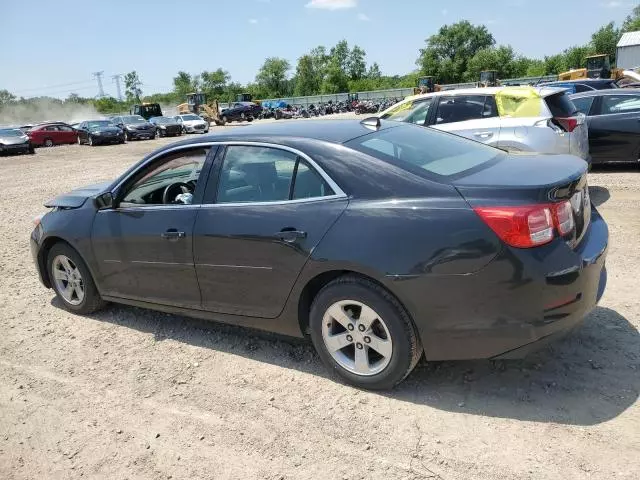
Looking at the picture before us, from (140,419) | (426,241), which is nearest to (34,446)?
Answer: (140,419)

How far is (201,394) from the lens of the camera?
3508 mm

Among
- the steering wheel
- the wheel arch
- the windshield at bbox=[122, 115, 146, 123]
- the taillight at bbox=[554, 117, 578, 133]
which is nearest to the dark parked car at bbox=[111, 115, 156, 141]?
the windshield at bbox=[122, 115, 146, 123]

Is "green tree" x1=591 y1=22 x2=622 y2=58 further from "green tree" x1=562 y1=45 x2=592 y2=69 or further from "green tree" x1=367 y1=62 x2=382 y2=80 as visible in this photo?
"green tree" x1=367 y1=62 x2=382 y2=80

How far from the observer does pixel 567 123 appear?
23.7 feet

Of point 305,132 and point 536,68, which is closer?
point 305,132

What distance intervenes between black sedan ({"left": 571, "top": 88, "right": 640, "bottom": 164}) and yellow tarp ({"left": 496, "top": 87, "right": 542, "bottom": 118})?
2.85 meters

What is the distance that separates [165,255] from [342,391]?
1629 millimetres

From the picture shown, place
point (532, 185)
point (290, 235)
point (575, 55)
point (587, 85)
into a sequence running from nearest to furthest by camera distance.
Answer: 1. point (532, 185)
2. point (290, 235)
3. point (587, 85)
4. point (575, 55)

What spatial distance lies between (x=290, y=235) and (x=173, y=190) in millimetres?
1505

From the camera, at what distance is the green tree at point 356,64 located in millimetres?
121000

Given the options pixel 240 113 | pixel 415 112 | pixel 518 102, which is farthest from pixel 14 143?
pixel 518 102

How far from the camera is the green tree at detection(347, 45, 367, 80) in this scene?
121 metres

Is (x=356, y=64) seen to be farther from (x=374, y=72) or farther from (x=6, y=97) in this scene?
(x=6, y=97)

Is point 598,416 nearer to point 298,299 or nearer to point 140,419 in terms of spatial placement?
point 298,299
